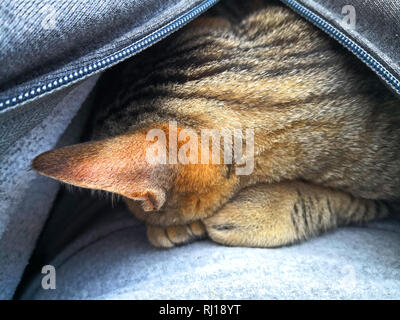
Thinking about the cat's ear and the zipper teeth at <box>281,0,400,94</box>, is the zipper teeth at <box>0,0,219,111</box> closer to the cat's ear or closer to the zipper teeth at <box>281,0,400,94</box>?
the cat's ear

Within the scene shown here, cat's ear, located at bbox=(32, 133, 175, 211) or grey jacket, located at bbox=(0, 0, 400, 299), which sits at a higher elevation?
grey jacket, located at bbox=(0, 0, 400, 299)

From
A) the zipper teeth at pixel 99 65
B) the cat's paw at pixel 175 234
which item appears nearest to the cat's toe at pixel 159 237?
the cat's paw at pixel 175 234

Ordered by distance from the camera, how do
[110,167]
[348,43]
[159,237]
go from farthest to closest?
[159,237], [348,43], [110,167]

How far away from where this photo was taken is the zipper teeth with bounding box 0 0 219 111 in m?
0.66

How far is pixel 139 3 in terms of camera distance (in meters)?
0.82

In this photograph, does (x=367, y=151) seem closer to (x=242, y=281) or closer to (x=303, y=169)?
(x=303, y=169)

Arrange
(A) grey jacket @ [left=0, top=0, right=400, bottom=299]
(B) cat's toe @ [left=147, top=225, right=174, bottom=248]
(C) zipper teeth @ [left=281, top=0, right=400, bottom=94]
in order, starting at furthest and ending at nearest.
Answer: (B) cat's toe @ [left=147, top=225, right=174, bottom=248]
(C) zipper teeth @ [left=281, top=0, right=400, bottom=94]
(A) grey jacket @ [left=0, top=0, right=400, bottom=299]

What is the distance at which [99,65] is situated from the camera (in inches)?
29.9

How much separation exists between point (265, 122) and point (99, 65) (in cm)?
44

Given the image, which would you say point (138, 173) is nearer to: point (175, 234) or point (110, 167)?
point (110, 167)

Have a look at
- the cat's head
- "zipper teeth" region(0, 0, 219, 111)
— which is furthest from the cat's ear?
"zipper teeth" region(0, 0, 219, 111)

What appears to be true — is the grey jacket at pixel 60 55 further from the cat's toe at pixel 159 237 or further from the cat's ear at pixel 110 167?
the cat's toe at pixel 159 237

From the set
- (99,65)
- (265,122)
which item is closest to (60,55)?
(99,65)
